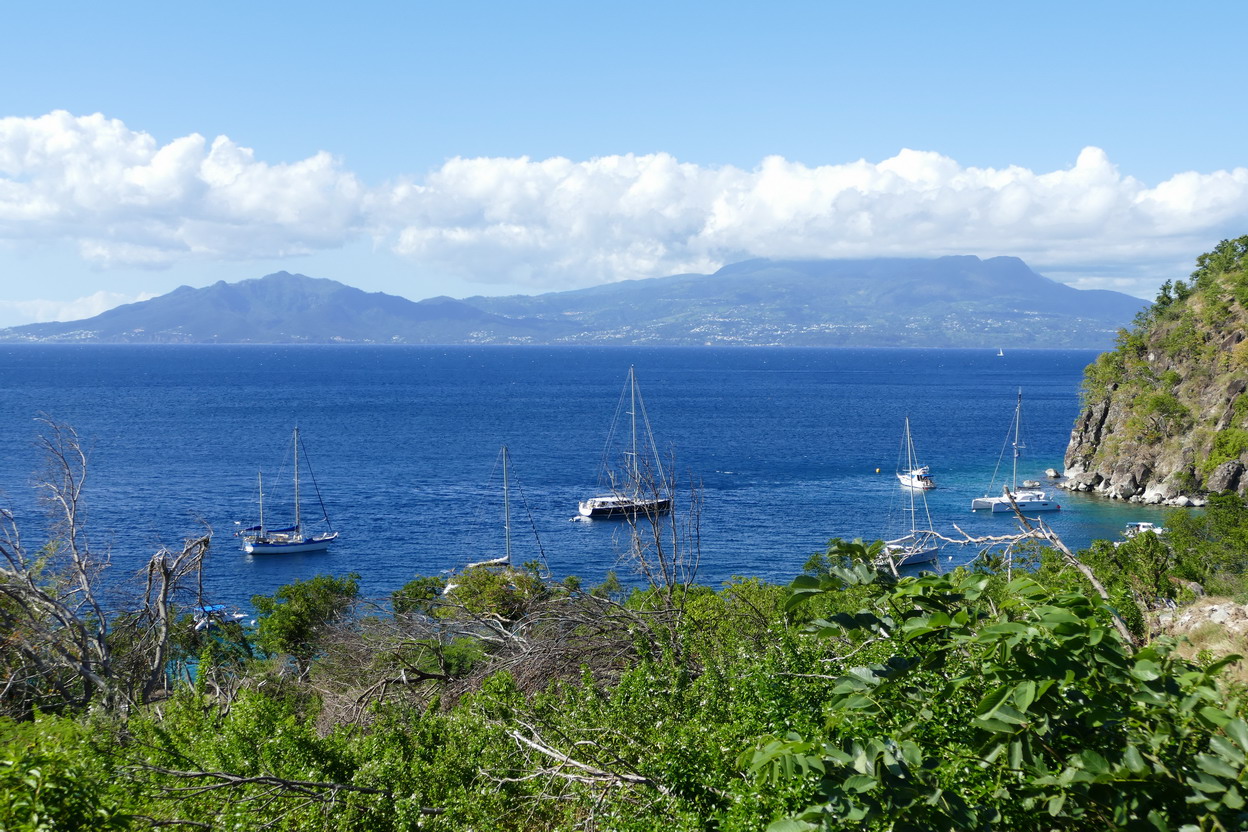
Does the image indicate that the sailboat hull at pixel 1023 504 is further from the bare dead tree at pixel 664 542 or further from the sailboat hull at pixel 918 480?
the bare dead tree at pixel 664 542

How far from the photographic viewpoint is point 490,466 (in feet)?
227

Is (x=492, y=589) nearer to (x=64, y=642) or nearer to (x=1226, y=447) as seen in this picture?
(x=64, y=642)

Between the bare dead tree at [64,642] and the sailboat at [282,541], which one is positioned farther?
the sailboat at [282,541]

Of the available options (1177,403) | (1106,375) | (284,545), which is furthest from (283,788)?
(1106,375)

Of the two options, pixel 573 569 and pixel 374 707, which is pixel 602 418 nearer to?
Result: pixel 573 569

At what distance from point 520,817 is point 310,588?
74.3ft

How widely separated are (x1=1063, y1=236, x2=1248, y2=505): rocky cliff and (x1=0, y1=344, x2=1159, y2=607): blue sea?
3894 mm

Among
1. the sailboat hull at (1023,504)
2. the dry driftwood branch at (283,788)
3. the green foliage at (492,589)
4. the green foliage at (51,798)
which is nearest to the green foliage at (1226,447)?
the sailboat hull at (1023,504)

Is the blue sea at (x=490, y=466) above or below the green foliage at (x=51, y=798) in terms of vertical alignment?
below

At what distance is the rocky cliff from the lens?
54.3m

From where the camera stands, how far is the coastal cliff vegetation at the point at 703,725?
9.10ft

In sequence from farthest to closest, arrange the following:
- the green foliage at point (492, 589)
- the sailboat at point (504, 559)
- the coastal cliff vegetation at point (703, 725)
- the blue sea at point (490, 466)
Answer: the blue sea at point (490, 466)
the sailboat at point (504, 559)
the green foliage at point (492, 589)
the coastal cliff vegetation at point (703, 725)

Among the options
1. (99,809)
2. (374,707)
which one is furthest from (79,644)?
(99,809)

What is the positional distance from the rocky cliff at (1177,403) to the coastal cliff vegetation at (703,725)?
5167cm
